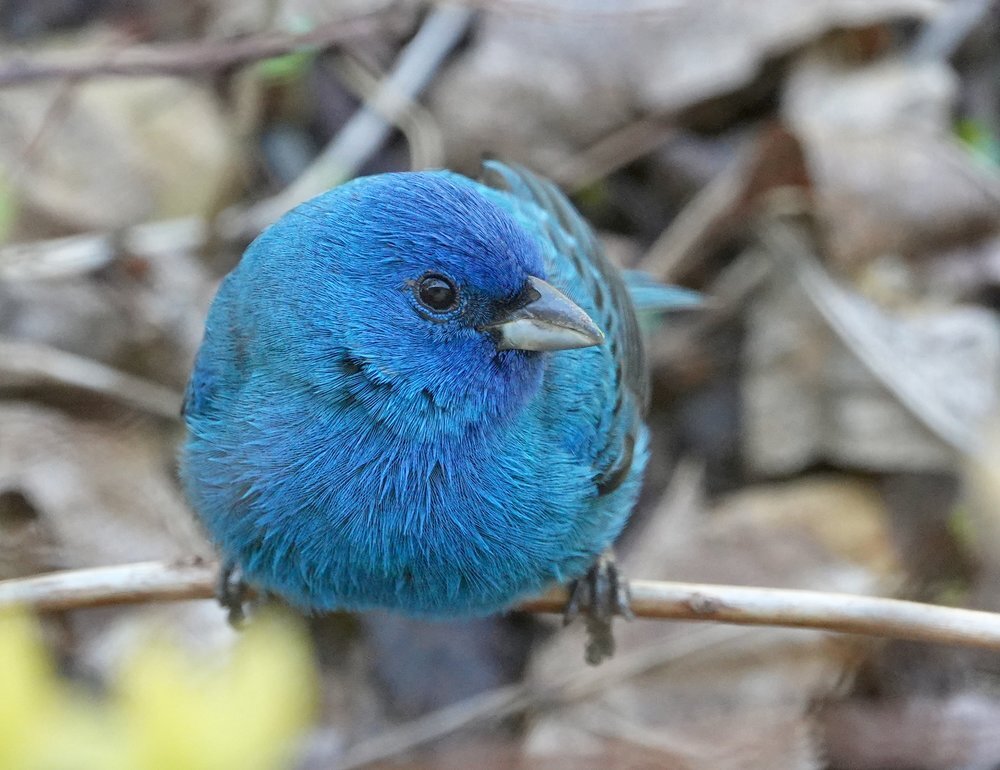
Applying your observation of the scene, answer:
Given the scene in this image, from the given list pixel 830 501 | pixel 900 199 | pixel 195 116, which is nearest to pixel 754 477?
pixel 830 501

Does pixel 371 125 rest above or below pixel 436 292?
above

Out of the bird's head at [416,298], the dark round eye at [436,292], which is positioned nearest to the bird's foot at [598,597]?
the bird's head at [416,298]

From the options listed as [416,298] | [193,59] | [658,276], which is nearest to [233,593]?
[416,298]

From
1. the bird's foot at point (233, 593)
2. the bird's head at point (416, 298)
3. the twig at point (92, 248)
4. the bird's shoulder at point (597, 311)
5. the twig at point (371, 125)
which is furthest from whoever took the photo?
the twig at point (371, 125)

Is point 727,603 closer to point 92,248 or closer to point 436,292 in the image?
point 436,292

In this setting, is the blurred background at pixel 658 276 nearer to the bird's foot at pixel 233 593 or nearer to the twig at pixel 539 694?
the twig at pixel 539 694

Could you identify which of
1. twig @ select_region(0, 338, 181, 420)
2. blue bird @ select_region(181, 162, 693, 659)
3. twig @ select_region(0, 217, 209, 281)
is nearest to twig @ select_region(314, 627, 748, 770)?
blue bird @ select_region(181, 162, 693, 659)

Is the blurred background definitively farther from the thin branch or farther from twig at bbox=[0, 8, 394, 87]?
the thin branch
